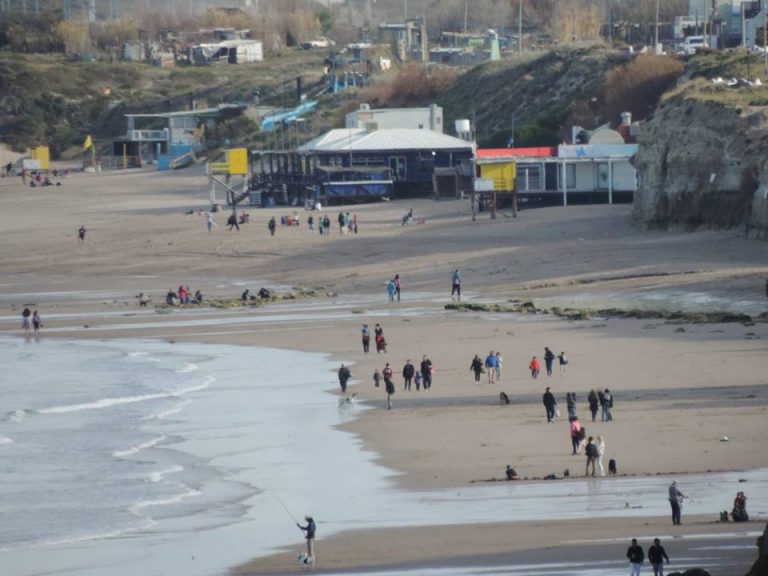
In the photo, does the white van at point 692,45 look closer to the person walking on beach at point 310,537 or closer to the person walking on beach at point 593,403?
the person walking on beach at point 593,403

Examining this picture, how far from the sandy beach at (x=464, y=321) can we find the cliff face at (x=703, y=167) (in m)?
0.82

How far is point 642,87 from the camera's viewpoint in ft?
262

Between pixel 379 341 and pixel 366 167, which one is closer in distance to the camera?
pixel 379 341

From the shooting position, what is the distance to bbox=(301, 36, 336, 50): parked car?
511 feet

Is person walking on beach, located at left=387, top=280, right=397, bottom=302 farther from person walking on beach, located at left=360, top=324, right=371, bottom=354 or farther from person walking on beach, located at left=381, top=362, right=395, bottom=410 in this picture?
person walking on beach, located at left=381, top=362, right=395, bottom=410

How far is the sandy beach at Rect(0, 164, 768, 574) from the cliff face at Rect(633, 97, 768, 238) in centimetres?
82

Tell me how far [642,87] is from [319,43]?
83204 millimetres

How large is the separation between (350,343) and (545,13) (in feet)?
392

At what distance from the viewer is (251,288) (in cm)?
4944

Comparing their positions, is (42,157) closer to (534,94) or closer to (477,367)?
(534,94)

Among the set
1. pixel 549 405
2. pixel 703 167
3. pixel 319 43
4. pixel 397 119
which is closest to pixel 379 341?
pixel 549 405

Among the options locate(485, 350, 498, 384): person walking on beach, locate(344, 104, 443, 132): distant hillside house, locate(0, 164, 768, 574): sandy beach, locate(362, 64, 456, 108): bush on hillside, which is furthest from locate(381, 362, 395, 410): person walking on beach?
locate(362, 64, 456, 108): bush on hillside

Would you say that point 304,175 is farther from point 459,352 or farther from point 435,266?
point 459,352

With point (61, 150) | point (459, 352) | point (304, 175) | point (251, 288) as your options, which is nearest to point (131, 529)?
point (459, 352)
